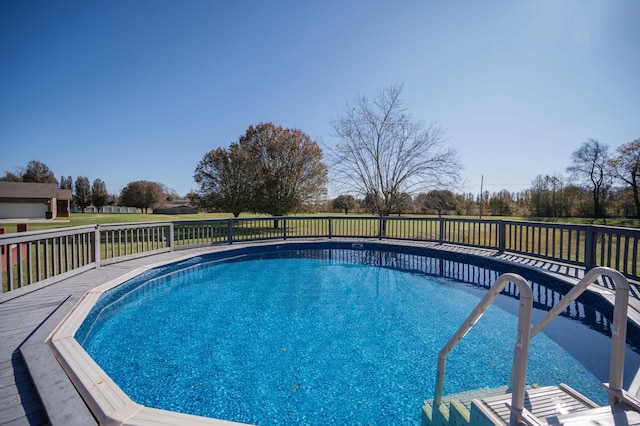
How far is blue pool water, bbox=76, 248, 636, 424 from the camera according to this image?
7.88 feet

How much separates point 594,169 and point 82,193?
229 feet

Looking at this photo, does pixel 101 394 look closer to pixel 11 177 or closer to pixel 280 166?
pixel 280 166

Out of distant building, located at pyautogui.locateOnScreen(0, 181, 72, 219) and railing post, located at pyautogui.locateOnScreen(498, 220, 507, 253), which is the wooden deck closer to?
railing post, located at pyautogui.locateOnScreen(498, 220, 507, 253)

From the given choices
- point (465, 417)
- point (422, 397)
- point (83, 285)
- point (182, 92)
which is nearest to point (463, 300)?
point (422, 397)

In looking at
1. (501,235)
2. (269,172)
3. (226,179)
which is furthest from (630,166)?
(226,179)

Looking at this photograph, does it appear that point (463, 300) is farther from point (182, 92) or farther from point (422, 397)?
point (182, 92)

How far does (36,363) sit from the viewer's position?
86.0 inches

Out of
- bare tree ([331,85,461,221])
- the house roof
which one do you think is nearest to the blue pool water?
bare tree ([331,85,461,221])

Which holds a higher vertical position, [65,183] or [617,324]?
[65,183]

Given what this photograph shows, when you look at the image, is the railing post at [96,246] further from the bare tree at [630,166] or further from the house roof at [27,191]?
the bare tree at [630,166]

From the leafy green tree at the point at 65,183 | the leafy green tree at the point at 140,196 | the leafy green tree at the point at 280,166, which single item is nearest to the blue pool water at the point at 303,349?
the leafy green tree at the point at 280,166

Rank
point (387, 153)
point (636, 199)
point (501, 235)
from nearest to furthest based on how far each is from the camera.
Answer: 1. point (501, 235)
2. point (387, 153)
3. point (636, 199)

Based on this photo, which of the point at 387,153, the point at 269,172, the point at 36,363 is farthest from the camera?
the point at 269,172

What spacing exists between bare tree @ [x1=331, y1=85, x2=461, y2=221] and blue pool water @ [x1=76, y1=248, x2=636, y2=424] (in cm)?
714
